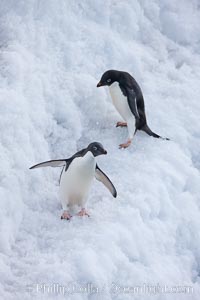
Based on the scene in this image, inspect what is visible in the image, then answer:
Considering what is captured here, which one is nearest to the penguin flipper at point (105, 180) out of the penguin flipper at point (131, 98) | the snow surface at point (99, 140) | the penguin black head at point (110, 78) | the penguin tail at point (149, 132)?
the snow surface at point (99, 140)

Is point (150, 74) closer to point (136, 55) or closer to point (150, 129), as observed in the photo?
point (136, 55)

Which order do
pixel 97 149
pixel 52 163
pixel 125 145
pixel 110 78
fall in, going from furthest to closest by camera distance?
pixel 110 78
pixel 125 145
pixel 52 163
pixel 97 149

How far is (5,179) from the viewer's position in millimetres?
3311

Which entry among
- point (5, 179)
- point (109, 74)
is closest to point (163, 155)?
point (109, 74)

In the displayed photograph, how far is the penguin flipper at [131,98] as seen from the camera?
4.05 meters

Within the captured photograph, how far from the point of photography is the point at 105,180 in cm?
344

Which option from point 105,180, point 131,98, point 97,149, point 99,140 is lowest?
point 99,140

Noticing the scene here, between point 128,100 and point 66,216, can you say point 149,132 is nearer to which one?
point 128,100

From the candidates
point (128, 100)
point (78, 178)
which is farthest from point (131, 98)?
point (78, 178)

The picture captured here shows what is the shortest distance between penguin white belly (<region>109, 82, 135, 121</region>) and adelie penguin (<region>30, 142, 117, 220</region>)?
2.79 ft

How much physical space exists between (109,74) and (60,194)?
1.22m

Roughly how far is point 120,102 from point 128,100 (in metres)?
0.08

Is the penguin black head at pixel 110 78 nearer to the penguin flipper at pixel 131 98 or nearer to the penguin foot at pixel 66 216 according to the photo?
the penguin flipper at pixel 131 98

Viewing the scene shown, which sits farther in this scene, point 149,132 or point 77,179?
point 149,132
